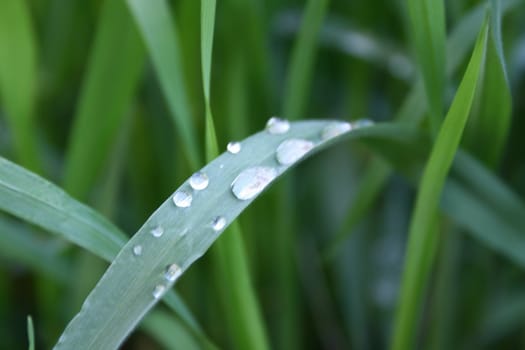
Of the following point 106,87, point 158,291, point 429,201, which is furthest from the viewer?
point 106,87

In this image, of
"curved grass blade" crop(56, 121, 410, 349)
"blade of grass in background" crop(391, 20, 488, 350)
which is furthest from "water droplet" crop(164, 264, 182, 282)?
"blade of grass in background" crop(391, 20, 488, 350)

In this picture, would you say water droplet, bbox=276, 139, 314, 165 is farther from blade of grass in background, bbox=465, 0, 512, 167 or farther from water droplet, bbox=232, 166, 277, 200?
blade of grass in background, bbox=465, 0, 512, 167

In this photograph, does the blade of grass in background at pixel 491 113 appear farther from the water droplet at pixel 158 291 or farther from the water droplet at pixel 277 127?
the water droplet at pixel 158 291

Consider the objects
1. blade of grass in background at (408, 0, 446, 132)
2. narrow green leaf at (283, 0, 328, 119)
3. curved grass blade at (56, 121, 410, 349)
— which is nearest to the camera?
curved grass blade at (56, 121, 410, 349)

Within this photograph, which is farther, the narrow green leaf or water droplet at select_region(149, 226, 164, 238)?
the narrow green leaf

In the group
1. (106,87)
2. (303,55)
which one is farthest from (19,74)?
(303,55)

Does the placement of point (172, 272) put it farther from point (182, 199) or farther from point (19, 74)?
point (19, 74)

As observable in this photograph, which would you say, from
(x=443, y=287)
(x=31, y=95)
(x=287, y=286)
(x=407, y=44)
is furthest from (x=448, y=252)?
(x=31, y=95)
